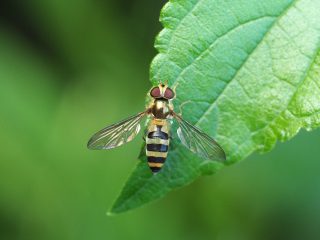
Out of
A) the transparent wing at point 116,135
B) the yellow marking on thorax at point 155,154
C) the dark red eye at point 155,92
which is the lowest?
the yellow marking on thorax at point 155,154

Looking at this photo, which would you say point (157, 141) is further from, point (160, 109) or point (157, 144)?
point (160, 109)

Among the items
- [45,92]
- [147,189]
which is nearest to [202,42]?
[147,189]

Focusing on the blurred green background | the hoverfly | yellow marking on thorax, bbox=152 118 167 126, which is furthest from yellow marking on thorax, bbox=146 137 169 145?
the blurred green background

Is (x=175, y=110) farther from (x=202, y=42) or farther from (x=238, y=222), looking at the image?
(x=238, y=222)

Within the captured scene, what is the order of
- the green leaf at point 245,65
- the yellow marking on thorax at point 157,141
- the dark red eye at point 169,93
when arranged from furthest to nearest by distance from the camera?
the yellow marking on thorax at point 157,141 → the dark red eye at point 169,93 → the green leaf at point 245,65

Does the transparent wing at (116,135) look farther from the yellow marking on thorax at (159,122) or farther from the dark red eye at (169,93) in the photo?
the dark red eye at (169,93)

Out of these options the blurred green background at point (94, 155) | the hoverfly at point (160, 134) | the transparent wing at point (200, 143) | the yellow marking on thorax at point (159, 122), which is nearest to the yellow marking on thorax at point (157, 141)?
A: the hoverfly at point (160, 134)
